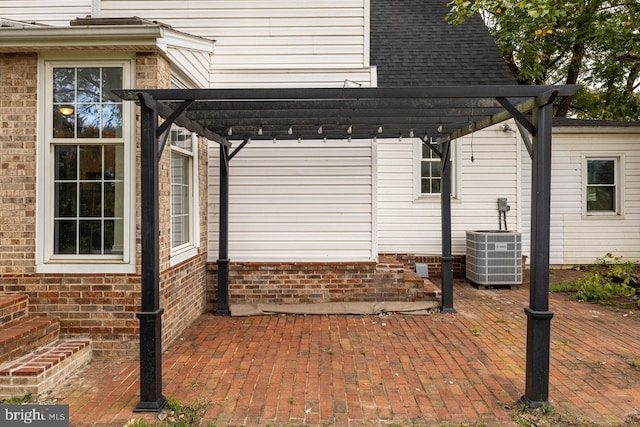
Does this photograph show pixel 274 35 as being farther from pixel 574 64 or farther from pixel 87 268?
pixel 574 64

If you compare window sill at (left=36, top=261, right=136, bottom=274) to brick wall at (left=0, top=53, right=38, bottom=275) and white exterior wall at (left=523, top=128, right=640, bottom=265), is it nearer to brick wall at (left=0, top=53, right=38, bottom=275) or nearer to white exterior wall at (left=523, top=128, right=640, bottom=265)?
brick wall at (left=0, top=53, right=38, bottom=275)

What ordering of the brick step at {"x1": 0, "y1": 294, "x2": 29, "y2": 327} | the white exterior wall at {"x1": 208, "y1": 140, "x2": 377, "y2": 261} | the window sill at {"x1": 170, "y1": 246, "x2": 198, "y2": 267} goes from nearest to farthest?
the brick step at {"x1": 0, "y1": 294, "x2": 29, "y2": 327} → the window sill at {"x1": 170, "y1": 246, "x2": 198, "y2": 267} → the white exterior wall at {"x1": 208, "y1": 140, "x2": 377, "y2": 261}

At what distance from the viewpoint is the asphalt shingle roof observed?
8.82 metres

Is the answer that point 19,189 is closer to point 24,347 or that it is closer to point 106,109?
point 106,109

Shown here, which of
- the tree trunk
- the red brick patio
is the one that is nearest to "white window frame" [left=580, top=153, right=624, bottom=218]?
the tree trunk

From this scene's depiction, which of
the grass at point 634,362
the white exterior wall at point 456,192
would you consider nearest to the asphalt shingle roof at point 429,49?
the white exterior wall at point 456,192

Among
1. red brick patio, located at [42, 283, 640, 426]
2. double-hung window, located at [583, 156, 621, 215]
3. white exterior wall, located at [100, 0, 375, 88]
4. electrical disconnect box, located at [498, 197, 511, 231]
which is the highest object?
white exterior wall, located at [100, 0, 375, 88]

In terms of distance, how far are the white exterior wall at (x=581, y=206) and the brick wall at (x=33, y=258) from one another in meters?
8.80

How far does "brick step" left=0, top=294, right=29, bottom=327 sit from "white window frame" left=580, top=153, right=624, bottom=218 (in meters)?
10.9

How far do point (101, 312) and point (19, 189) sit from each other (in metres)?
1.60

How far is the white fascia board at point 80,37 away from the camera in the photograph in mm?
4125

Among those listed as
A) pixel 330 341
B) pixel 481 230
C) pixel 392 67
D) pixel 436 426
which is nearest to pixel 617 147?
pixel 481 230

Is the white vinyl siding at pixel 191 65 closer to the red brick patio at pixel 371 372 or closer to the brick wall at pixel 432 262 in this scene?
the red brick patio at pixel 371 372

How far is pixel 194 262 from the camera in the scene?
588 cm
